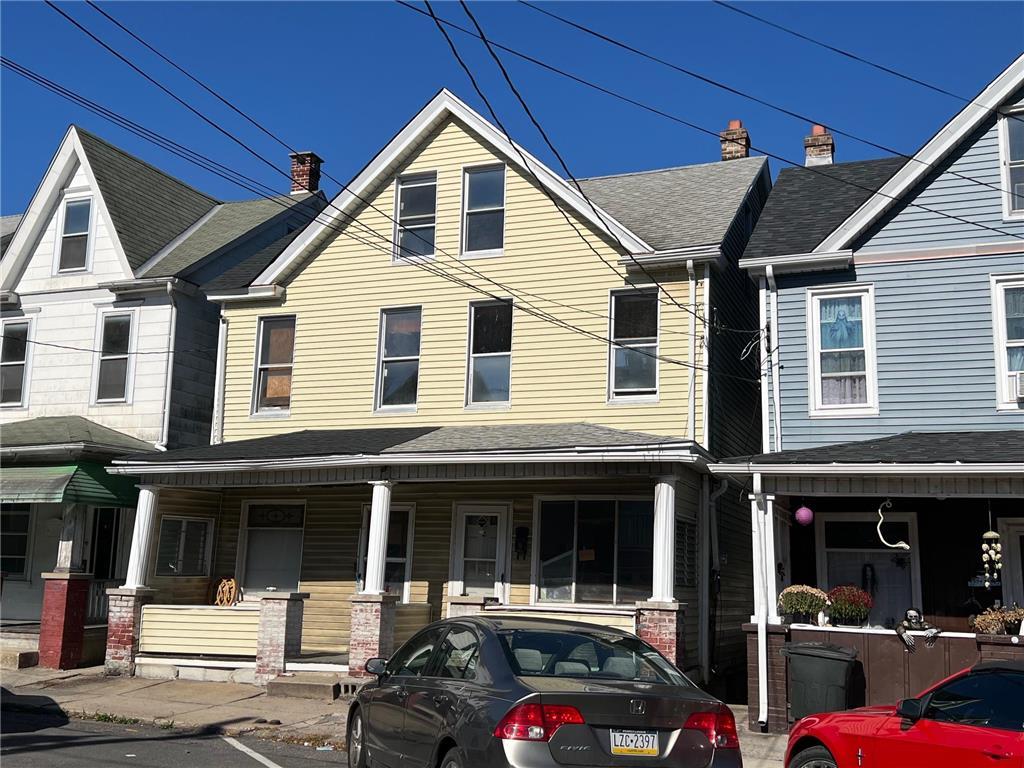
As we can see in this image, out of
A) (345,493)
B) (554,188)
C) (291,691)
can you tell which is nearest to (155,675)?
(291,691)

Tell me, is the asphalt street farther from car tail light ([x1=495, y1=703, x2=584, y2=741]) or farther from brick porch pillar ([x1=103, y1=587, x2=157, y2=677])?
car tail light ([x1=495, y1=703, x2=584, y2=741])

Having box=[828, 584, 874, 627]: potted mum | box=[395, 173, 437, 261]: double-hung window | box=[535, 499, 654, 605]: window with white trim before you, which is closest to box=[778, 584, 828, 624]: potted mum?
box=[828, 584, 874, 627]: potted mum

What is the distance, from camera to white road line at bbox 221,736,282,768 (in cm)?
1044

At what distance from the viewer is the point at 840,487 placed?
44.7 feet

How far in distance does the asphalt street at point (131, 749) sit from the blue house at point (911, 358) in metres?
6.78

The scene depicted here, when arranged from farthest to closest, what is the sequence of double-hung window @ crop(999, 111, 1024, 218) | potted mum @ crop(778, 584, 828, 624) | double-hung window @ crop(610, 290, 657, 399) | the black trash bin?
double-hung window @ crop(610, 290, 657, 399), double-hung window @ crop(999, 111, 1024, 218), potted mum @ crop(778, 584, 828, 624), the black trash bin

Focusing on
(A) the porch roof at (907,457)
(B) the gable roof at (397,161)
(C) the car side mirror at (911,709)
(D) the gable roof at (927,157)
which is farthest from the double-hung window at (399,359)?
(C) the car side mirror at (911,709)

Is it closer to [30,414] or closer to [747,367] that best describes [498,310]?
[747,367]

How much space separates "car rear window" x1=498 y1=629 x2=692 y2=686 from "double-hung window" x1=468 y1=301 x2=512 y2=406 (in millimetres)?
10649

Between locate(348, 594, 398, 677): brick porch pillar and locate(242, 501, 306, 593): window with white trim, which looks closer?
locate(348, 594, 398, 677): brick porch pillar

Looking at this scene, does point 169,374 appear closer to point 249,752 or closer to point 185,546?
point 185,546

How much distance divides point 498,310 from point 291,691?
7370 millimetres

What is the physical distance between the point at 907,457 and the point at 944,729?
21.7ft

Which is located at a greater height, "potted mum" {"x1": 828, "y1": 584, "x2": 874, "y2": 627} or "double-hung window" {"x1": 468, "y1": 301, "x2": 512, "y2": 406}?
"double-hung window" {"x1": 468, "y1": 301, "x2": 512, "y2": 406}
